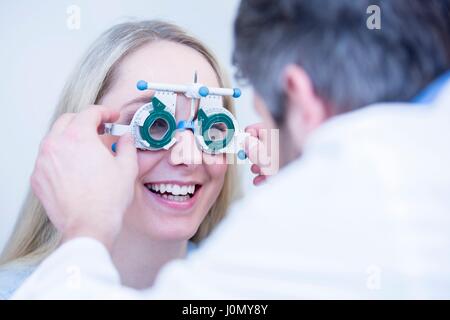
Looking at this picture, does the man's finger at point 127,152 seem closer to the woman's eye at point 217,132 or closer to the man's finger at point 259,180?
the woman's eye at point 217,132

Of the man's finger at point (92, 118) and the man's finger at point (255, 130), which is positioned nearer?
the man's finger at point (92, 118)

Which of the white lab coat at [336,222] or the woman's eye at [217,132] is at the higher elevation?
the woman's eye at [217,132]

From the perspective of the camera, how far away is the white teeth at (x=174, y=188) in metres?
1.17

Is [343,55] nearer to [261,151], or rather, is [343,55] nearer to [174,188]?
[261,151]

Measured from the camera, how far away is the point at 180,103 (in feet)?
3.65

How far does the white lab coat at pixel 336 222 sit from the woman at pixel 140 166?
31 centimetres

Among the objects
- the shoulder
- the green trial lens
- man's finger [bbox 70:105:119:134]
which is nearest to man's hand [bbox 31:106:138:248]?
man's finger [bbox 70:105:119:134]

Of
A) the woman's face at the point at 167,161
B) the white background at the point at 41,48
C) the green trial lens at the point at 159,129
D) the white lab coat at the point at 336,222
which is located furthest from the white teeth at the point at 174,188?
the white lab coat at the point at 336,222

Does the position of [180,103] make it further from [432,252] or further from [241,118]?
[432,252]

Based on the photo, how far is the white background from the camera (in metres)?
1.14

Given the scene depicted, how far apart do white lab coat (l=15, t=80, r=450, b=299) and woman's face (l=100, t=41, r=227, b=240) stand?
1.04 feet

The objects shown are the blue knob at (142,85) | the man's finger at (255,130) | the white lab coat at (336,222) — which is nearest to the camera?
the white lab coat at (336,222)
